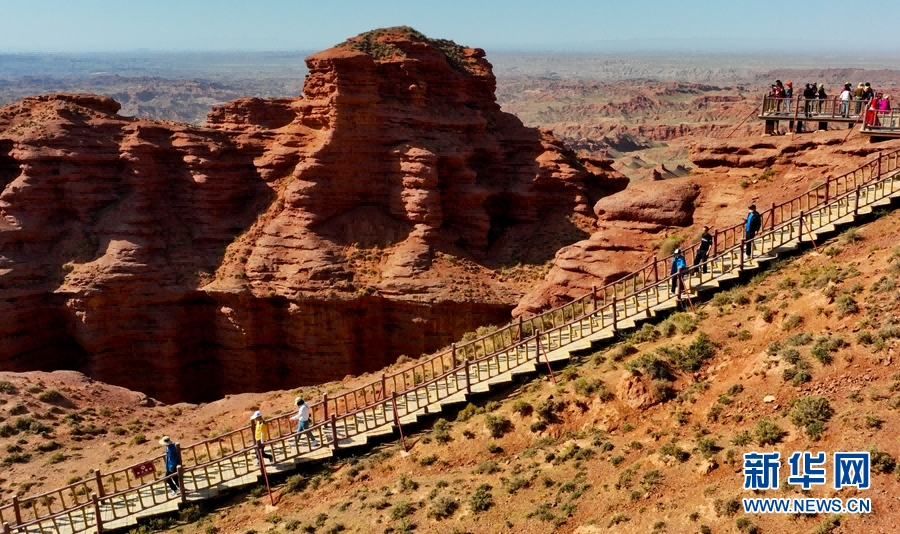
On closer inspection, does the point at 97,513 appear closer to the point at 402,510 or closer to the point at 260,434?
the point at 260,434

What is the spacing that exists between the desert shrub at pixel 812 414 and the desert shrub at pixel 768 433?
1.03ft

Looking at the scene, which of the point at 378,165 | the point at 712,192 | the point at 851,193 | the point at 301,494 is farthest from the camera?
the point at 378,165

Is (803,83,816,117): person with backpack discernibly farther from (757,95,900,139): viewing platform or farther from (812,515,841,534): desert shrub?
(812,515,841,534): desert shrub

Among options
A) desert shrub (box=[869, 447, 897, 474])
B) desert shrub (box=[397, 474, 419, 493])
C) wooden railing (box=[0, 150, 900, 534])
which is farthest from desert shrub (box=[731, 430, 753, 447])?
wooden railing (box=[0, 150, 900, 534])

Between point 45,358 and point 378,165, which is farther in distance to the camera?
point 378,165

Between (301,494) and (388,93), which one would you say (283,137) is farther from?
A: (301,494)

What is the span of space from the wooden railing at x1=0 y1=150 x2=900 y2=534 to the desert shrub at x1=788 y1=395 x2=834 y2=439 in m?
6.74

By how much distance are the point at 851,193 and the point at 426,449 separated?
13571mm

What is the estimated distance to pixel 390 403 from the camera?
1995cm

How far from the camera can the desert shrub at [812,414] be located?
1248 centimetres

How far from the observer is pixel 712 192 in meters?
26.4

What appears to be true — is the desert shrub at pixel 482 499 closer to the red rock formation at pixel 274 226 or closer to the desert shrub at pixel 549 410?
the desert shrub at pixel 549 410

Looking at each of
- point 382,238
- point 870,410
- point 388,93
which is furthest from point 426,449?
point 388,93

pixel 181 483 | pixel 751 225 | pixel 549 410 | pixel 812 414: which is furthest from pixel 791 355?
pixel 181 483
